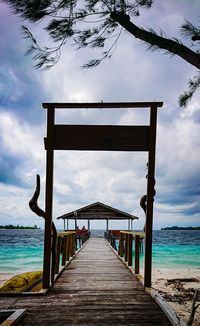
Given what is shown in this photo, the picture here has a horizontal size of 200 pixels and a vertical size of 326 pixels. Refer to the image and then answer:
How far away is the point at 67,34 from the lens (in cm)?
495

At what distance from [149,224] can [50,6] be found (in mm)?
3671

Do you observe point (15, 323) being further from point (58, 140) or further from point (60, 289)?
point (58, 140)

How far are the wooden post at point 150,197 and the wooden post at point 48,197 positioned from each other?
151cm

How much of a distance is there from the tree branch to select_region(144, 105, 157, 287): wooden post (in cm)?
102

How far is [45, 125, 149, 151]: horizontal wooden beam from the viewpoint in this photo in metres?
4.87

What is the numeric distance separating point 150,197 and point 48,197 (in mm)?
1607

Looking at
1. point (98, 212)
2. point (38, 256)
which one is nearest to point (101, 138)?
point (98, 212)

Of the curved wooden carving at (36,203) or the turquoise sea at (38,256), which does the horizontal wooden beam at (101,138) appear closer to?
the curved wooden carving at (36,203)

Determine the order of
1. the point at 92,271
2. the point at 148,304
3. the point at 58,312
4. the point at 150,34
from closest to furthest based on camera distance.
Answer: the point at 58,312
the point at 148,304
the point at 150,34
the point at 92,271

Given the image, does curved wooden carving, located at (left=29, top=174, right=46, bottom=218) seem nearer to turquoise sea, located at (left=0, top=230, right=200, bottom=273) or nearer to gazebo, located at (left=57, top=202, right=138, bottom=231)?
gazebo, located at (left=57, top=202, right=138, bottom=231)

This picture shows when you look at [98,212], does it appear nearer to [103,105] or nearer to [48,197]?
[48,197]

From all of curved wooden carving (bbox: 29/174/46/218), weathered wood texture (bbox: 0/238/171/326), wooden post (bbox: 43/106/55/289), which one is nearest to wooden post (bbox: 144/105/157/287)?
weathered wood texture (bbox: 0/238/171/326)

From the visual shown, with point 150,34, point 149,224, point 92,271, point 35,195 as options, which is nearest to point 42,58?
point 150,34

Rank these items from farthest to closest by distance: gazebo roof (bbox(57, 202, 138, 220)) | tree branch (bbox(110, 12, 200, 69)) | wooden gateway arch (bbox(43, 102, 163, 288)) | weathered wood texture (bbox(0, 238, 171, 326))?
gazebo roof (bbox(57, 202, 138, 220)) < wooden gateway arch (bbox(43, 102, 163, 288)) < tree branch (bbox(110, 12, 200, 69)) < weathered wood texture (bbox(0, 238, 171, 326))
